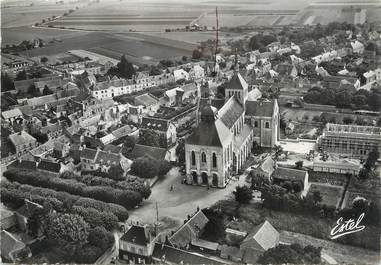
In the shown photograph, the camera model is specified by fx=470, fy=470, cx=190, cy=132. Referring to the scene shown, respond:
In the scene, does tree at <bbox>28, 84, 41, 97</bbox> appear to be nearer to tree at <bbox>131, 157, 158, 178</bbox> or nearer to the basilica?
the basilica

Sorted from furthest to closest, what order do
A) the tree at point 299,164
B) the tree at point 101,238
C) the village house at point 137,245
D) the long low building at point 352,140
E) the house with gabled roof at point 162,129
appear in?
the house with gabled roof at point 162,129
the long low building at point 352,140
the tree at point 299,164
the tree at point 101,238
the village house at point 137,245

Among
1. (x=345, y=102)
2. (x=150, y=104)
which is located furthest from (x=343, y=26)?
(x=150, y=104)

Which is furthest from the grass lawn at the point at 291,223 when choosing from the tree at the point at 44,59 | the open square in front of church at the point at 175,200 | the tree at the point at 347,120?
the tree at the point at 44,59

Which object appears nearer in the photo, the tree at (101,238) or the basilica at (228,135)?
the tree at (101,238)

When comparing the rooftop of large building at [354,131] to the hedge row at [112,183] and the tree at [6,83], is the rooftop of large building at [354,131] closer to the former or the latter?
the hedge row at [112,183]

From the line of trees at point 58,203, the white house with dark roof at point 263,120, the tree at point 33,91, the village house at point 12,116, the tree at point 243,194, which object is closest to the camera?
the line of trees at point 58,203

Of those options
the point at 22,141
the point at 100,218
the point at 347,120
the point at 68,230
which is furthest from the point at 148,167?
the point at 347,120
